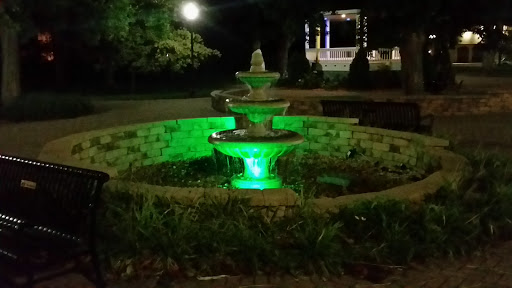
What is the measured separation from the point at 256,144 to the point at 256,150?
144 mm

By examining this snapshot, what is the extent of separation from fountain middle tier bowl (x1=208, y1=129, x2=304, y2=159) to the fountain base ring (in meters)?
0.38

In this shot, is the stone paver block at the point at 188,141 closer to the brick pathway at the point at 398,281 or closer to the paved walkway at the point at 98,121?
the paved walkway at the point at 98,121

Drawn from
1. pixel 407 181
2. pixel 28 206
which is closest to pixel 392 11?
pixel 407 181

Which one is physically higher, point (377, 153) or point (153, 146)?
point (153, 146)

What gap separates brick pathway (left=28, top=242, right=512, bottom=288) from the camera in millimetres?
4770

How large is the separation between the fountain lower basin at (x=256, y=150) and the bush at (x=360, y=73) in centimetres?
1294

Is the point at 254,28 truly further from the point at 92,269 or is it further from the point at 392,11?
the point at 92,269

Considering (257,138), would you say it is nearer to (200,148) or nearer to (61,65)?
(200,148)

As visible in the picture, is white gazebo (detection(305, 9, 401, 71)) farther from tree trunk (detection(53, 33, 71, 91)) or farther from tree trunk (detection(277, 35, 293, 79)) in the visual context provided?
tree trunk (detection(53, 33, 71, 91))

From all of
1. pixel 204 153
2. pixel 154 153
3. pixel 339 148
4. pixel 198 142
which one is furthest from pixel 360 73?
pixel 154 153

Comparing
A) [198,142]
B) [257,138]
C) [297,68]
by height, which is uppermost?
[297,68]

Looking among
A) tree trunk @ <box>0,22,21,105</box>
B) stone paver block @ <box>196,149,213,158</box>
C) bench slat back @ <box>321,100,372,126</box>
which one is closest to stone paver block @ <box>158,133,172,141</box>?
stone paver block @ <box>196,149,213,158</box>

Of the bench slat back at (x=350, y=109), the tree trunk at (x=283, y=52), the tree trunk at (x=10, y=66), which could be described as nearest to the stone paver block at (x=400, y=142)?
the bench slat back at (x=350, y=109)

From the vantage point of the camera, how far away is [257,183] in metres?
8.72
